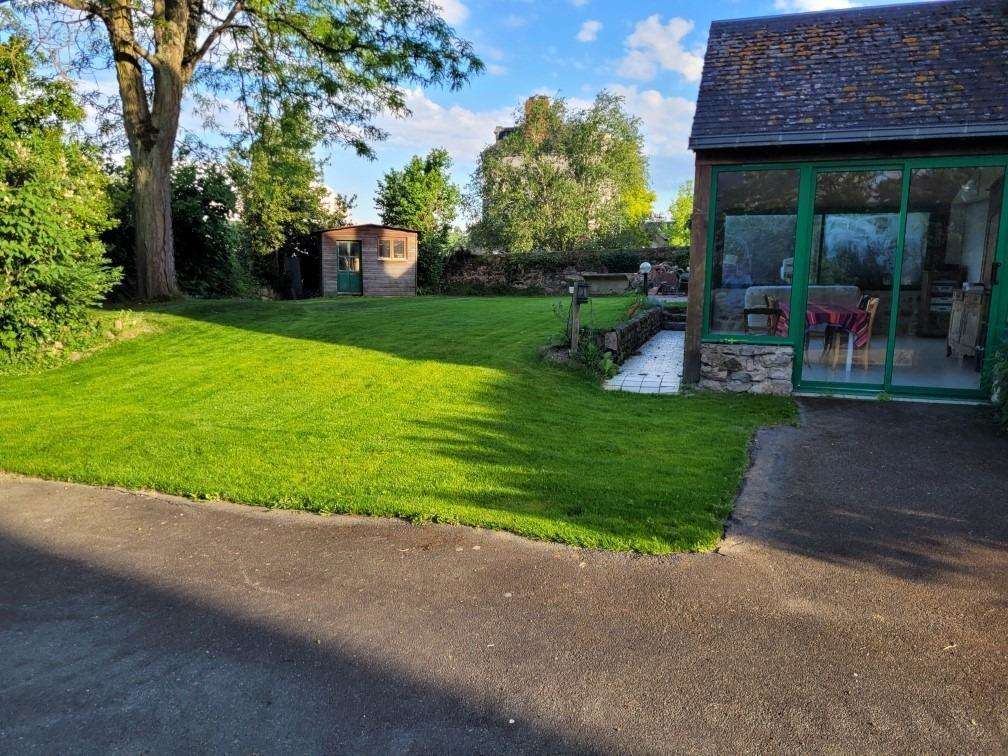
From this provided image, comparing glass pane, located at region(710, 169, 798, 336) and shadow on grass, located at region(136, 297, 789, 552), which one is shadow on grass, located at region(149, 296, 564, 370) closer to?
shadow on grass, located at region(136, 297, 789, 552)

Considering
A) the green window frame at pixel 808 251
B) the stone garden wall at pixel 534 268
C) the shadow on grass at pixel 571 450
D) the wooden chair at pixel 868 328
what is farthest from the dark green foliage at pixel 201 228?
the wooden chair at pixel 868 328

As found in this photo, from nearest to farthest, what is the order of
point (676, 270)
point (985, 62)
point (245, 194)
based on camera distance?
point (985, 62), point (245, 194), point (676, 270)

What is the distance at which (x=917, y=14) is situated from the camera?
9312mm

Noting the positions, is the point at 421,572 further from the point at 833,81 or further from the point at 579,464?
the point at 833,81

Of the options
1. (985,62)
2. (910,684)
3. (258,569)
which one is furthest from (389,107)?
(910,684)

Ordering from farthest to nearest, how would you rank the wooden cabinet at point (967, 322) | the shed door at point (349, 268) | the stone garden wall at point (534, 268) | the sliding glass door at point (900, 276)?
the stone garden wall at point (534, 268) → the shed door at point (349, 268) → the wooden cabinet at point (967, 322) → the sliding glass door at point (900, 276)

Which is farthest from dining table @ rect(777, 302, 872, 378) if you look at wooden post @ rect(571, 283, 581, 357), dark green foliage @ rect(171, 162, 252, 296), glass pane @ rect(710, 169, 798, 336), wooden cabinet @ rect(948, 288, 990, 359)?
dark green foliage @ rect(171, 162, 252, 296)

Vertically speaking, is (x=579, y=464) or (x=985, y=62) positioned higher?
(x=985, y=62)

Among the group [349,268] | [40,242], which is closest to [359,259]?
[349,268]

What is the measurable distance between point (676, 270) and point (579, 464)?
2235cm

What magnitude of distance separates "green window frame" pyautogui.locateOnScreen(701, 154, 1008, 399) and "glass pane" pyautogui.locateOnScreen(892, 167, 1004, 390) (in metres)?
0.10

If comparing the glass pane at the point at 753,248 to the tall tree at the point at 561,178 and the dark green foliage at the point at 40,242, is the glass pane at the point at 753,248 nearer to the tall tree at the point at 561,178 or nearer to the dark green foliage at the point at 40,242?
the dark green foliage at the point at 40,242

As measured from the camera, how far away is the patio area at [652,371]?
8828 millimetres

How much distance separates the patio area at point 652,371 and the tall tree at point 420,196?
21823mm
